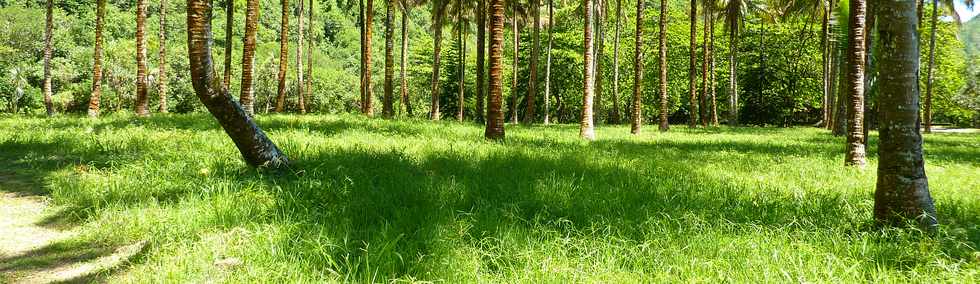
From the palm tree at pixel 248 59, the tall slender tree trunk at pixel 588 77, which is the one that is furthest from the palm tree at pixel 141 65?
the tall slender tree trunk at pixel 588 77

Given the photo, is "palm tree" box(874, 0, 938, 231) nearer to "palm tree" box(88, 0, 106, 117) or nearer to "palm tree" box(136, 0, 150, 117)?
"palm tree" box(136, 0, 150, 117)

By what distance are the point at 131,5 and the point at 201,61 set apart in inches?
4455

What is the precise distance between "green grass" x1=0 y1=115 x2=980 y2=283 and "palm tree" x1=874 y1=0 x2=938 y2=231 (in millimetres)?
275

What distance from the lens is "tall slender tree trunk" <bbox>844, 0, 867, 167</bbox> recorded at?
1067 centimetres

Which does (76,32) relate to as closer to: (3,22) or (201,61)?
(3,22)

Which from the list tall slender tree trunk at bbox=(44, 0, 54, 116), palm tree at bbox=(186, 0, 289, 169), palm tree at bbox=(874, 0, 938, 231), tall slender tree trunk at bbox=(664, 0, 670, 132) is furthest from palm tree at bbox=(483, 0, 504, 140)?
tall slender tree trunk at bbox=(44, 0, 54, 116)

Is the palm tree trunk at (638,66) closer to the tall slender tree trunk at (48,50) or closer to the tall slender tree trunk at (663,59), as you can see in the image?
the tall slender tree trunk at (663,59)

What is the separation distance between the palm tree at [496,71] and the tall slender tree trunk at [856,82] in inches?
299

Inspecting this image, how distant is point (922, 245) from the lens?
3.85 metres

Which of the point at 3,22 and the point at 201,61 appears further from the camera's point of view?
the point at 3,22

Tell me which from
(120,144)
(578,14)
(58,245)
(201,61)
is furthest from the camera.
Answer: (578,14)

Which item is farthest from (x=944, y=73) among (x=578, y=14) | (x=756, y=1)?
(x=578, y=14)

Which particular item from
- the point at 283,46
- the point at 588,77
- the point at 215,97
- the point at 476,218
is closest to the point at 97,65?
the point at 283,46

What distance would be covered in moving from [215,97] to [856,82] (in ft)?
39.3
